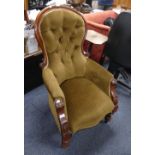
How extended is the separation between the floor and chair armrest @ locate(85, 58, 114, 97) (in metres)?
0.43

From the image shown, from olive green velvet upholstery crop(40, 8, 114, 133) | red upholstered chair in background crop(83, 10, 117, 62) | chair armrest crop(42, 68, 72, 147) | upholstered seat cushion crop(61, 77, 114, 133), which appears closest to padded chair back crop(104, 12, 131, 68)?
red upholstered chair in background crop(83, 10, 117, 62)

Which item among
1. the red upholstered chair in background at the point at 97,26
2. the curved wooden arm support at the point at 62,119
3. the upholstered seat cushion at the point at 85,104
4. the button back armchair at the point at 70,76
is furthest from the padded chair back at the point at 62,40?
the red upholstered chair in background at the point at 97,26

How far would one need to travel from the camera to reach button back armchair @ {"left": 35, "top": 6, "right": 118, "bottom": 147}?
132 cm

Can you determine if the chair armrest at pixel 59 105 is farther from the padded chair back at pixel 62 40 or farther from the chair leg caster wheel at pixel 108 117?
the chair leg caster wheel at pixel 108 117

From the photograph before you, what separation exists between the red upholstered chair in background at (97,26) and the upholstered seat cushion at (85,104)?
70 centimetres

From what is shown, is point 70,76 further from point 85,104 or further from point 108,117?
point 108,117

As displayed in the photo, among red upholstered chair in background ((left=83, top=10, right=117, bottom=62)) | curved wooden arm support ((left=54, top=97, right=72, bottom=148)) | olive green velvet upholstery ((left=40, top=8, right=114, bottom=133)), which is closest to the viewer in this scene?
curved wooden arm support ((left=54, top=97, right=72, bottom=148))

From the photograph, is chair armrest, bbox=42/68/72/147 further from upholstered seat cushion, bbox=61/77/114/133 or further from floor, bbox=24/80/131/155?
floor, bbox=24/80/131/155

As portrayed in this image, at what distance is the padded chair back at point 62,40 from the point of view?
4.62 ft

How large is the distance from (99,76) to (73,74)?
0.79 feet
